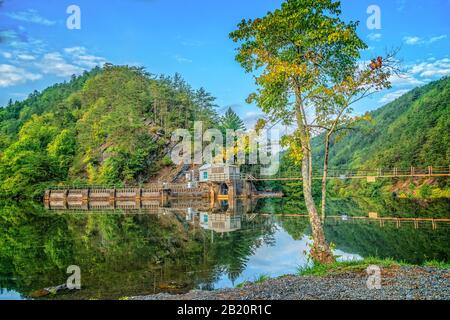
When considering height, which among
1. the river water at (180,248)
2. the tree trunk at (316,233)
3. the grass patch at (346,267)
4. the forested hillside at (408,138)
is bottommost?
the river water at (180,248)

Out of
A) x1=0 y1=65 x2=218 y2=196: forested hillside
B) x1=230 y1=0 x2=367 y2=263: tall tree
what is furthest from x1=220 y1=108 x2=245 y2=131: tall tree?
x1=230 y1=0 x2=367 y2=263: tall tree

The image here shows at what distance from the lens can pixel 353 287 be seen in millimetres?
8562

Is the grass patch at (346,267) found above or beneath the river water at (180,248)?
above

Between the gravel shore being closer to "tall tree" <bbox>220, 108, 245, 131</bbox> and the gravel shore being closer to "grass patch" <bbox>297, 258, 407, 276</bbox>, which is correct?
"grass patch" <bbox>297, 258, 407, 276</bbox>

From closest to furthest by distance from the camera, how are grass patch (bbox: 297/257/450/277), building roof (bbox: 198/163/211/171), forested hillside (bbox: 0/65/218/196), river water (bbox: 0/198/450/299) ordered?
grass patch (bbox: 297/257/450/277) → river water (bbox: 0/198/450/299) → building roof (bbox: 198/163/211/171) → forested hillside (bbox: 0/65/218/196)

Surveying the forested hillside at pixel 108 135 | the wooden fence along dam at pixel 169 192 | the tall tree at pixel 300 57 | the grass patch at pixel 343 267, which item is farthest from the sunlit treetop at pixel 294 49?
the forested hillside at pixel 108 135

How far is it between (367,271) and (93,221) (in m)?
25.0

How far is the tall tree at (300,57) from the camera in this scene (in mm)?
12094

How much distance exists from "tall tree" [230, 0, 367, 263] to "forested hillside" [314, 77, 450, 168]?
100ft

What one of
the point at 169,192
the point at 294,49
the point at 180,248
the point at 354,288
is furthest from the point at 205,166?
the point at 354,288

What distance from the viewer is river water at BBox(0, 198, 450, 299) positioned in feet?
45.0

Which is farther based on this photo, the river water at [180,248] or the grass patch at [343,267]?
the river water at [180,248]

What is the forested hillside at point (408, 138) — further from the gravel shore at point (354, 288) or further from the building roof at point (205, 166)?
the gravel shore at point (354, 288)

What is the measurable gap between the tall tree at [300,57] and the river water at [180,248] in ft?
10.3
